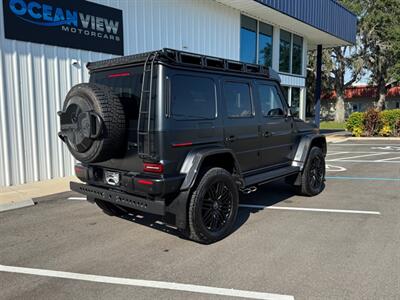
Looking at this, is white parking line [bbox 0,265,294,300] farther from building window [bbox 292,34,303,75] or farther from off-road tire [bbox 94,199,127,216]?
Result: building window [bbox 292,34,303,75]

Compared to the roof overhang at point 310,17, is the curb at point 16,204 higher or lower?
lower

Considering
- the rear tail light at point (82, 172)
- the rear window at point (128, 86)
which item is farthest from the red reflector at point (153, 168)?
the rear tail light at point (82, 172)

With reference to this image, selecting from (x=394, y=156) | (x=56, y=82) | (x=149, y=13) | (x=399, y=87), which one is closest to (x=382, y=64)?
(x=399, y=87)

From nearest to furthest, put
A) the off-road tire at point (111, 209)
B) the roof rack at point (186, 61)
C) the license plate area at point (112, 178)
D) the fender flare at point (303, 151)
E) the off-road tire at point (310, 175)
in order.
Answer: the roof rack at point (186, 61) < the license plate area at point (112, 178) < the off-road tire at point (111, 209) < the fender flare at point (303, 151) < the off-road tire at point (310, 175)

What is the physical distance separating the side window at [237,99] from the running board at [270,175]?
94 cm

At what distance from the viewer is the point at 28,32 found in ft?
23.0

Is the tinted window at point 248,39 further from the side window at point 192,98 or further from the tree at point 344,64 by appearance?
the tree at point 344,64

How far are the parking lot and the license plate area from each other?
75cm

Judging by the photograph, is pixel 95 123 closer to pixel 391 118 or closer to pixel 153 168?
pixel 153 168

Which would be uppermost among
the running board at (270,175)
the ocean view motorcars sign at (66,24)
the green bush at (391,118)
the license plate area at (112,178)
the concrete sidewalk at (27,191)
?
the ocean view motorcars sign at (66,24)

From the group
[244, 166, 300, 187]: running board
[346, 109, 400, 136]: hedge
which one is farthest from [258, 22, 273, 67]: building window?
[244, 166, 300, 187]: running board

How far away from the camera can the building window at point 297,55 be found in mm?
17484

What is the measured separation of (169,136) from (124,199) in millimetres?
1004

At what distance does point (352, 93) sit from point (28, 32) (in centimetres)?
5516
